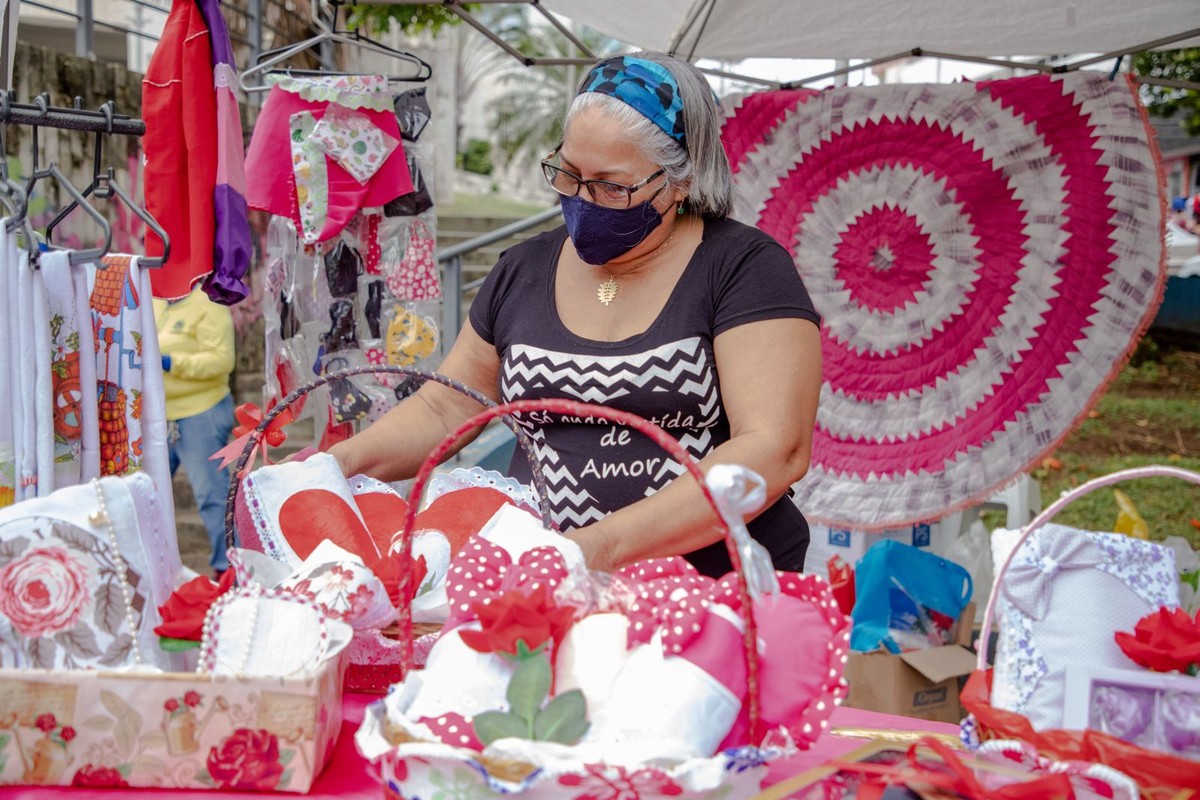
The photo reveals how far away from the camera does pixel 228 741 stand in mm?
1181

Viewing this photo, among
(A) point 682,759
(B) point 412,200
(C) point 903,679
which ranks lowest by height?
(C) point 903,679

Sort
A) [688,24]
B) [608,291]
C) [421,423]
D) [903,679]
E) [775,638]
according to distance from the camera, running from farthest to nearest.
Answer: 1. [688,24]
2. [903,679]
3. [421,423]
4. [608,291]
5. [775,638]

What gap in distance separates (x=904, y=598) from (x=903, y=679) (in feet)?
0.98

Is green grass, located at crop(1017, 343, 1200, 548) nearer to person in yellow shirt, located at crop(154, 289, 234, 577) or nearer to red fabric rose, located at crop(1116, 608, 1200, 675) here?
person in yellow shirt, located at crop(154, 289, 234, 577)

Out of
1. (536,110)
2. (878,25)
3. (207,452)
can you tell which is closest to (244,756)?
(878,25)

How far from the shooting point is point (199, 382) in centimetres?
444

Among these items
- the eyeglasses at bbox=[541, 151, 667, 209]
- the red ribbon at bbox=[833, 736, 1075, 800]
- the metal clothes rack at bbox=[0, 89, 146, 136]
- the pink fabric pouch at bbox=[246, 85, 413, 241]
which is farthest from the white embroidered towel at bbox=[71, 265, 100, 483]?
the pink fabric pouch at bbox=[246, 85, 413, 241]

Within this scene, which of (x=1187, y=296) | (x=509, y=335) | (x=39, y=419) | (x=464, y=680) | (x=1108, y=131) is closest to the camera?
(x=464, y=680)

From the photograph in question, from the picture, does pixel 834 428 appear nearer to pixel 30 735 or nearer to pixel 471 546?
pixel 471 546

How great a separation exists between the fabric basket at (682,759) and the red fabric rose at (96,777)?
0.33 meters

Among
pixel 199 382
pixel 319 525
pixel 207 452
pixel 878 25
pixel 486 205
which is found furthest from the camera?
pixel 486 205

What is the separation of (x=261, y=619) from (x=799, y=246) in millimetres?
2526

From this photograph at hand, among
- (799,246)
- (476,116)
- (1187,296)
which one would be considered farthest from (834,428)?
(476,116)

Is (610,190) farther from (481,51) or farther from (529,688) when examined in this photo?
(481,51)
